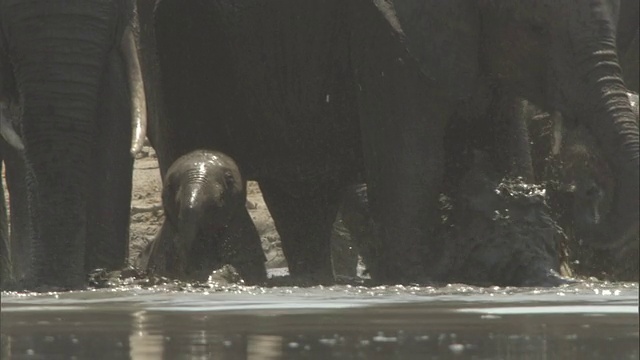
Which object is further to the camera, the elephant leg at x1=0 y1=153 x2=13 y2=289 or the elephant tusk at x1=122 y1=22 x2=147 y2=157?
the elephant leg at x1=0 y1=153 x2=13 y2=289

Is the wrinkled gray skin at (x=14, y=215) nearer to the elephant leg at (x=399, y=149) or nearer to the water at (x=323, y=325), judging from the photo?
the elephant leg at (x=399, y=149)

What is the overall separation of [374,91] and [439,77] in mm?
366

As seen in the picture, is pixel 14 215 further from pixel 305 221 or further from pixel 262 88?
pixel 262 88

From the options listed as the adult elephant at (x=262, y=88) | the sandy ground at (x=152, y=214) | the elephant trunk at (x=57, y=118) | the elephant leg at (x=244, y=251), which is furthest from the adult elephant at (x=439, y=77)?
the sandy ground at (x=152, y=214)

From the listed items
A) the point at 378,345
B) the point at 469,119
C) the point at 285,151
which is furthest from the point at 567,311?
the point at 285,151

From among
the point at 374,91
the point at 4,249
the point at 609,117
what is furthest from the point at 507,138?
the point at 4,249

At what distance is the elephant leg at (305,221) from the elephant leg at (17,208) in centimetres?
162

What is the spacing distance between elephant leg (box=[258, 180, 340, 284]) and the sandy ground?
3244 millimetres

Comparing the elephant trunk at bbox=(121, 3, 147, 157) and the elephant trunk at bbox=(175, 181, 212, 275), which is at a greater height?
the elephant trunk at bbox=(121, 3, 147, 157)

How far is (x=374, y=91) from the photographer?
34.4 feet

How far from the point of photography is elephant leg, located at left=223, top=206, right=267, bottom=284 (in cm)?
1071

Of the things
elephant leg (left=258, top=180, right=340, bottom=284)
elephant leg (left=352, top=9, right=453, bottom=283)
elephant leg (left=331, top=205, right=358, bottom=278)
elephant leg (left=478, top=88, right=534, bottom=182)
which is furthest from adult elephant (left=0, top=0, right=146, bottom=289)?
elephant leg (left=331, top=205, right=358, bottom=278)

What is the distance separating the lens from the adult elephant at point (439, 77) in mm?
9781

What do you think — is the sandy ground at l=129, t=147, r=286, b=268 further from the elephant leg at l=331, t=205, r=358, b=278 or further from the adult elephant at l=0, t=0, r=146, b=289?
the adult elephant at l=0, t=0, r=146, b=289
